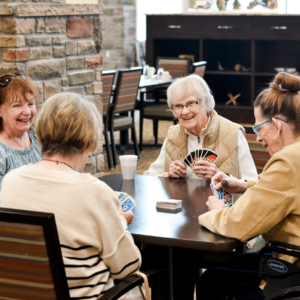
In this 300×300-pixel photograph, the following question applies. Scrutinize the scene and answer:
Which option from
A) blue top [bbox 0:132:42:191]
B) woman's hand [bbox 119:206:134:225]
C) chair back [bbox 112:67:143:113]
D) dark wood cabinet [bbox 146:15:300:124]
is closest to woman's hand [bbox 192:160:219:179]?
woman's hand [bbox 119:206:134:225]

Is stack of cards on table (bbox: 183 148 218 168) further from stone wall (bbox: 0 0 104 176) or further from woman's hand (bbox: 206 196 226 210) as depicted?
stone wall (bbox: 0 0 104 176)

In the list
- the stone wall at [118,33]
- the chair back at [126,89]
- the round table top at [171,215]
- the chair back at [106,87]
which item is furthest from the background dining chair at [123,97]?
the stone wall at [118,33]

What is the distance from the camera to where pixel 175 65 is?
7137 mm

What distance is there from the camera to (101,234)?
1.47 meters

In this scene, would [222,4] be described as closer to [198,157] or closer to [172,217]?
[198,157]

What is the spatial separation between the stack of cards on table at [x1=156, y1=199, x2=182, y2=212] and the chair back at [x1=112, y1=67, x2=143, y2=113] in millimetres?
3420

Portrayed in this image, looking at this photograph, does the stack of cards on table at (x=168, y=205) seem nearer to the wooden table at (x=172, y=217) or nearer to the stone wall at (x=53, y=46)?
the wooden table at (x=172, y=217)

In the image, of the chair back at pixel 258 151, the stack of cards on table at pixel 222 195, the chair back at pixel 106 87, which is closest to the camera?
the stack of cards on table at pixel 222 195

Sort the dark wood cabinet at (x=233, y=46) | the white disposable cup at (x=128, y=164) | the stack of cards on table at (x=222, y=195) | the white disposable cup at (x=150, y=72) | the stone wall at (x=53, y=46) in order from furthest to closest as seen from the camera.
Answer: the dark wood cabinet at (x=233, y=46) → the white disposable cup at (x=150, y=72) → the stone wall at (x=53, y=46) → the white disposable cup at (x=128, y=164) → the stack of cards on table at (x=222, y=195)

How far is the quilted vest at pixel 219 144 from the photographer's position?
8.62ft

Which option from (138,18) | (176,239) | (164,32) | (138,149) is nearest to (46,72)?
(176,239)

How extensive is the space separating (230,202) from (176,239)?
17.5 inches

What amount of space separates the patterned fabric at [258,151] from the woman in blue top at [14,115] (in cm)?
123

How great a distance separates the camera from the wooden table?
5.57 feet
